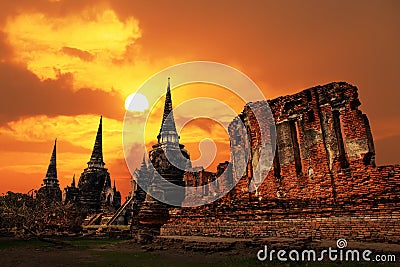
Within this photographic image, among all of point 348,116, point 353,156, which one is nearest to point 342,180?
point 353,156

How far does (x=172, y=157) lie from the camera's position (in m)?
A: 41.3

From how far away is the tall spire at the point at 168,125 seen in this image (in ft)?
137

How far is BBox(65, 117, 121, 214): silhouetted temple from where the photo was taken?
4191 centimetres

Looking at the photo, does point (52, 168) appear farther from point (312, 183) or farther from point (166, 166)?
point (312, 183)

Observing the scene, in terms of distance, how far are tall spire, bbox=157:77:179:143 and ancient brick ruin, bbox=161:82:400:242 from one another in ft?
102

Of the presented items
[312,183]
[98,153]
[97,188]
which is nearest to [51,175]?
[98,153]

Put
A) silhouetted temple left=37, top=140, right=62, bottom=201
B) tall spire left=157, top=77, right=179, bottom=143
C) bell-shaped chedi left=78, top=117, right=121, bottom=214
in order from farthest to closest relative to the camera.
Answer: silhouetted temple left=37, top=140, right=62, bottom=201 < bell-shaped chedi left=78, top=117, right=121, bottom=214 < tall spire left=157, top=77, right=179, bottom=143

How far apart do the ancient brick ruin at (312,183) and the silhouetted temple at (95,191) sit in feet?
107

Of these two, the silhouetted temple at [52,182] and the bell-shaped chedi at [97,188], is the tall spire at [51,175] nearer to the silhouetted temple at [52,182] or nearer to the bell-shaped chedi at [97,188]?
the silhouetted temple at [52,182]

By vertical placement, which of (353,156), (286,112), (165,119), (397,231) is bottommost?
(397,231)

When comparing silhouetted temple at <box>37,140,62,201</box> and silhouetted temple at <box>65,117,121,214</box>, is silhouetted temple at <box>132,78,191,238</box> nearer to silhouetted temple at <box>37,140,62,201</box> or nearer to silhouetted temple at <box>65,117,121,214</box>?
silhouetted temple at <box>65,117,121,214</box>

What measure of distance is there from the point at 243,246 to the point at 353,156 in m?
3.77

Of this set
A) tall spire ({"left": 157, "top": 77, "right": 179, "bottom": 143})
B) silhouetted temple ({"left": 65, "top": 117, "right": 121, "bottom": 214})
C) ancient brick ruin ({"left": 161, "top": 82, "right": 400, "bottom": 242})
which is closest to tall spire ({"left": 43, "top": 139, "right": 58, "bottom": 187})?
silhouetted temple ({"left": 65, "top": 117, "right": 121, "bottom": 214})

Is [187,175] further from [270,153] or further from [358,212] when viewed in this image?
[358,212]
